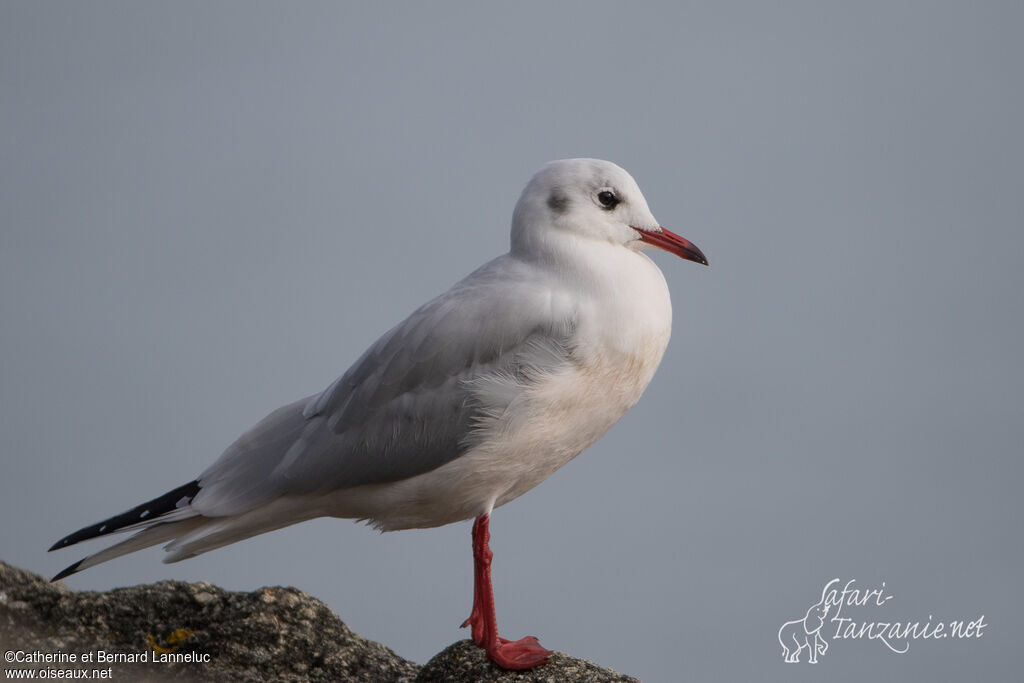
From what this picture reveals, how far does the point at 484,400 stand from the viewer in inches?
209

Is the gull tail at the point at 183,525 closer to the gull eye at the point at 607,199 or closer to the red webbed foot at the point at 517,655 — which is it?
→ the red webbed foot at the point at 517,655

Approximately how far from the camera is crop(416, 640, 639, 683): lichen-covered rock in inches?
208

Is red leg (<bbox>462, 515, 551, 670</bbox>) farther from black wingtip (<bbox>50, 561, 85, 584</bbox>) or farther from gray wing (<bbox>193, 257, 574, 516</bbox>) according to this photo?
black wingtip (<bbox>50, 561, 85, 584</bbox>)

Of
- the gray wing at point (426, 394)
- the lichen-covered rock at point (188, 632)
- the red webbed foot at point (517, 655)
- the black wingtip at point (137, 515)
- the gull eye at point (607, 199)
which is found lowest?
the lichen-covered rock at point (188, 632)

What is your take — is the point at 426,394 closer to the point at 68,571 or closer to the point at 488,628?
the point at 488,628

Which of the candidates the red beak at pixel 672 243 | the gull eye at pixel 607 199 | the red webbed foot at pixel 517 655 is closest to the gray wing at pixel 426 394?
the gull eye at pixel 607 199

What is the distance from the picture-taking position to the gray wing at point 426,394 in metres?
5.34

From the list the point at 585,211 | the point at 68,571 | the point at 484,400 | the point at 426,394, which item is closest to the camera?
the point at 68,571

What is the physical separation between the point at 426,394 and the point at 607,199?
1.22m

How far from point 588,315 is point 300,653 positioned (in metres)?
1.97

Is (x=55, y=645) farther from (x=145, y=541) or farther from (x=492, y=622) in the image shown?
(x=492, y=622)

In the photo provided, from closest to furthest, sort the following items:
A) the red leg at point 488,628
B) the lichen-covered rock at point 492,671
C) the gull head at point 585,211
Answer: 1. the lichen-covered rock at point 492,671
2. the red leg at point 488,628
3. the gull head at point 585,211

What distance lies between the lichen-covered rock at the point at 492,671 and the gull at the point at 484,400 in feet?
0.17

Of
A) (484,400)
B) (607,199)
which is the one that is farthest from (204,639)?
(607,199)
